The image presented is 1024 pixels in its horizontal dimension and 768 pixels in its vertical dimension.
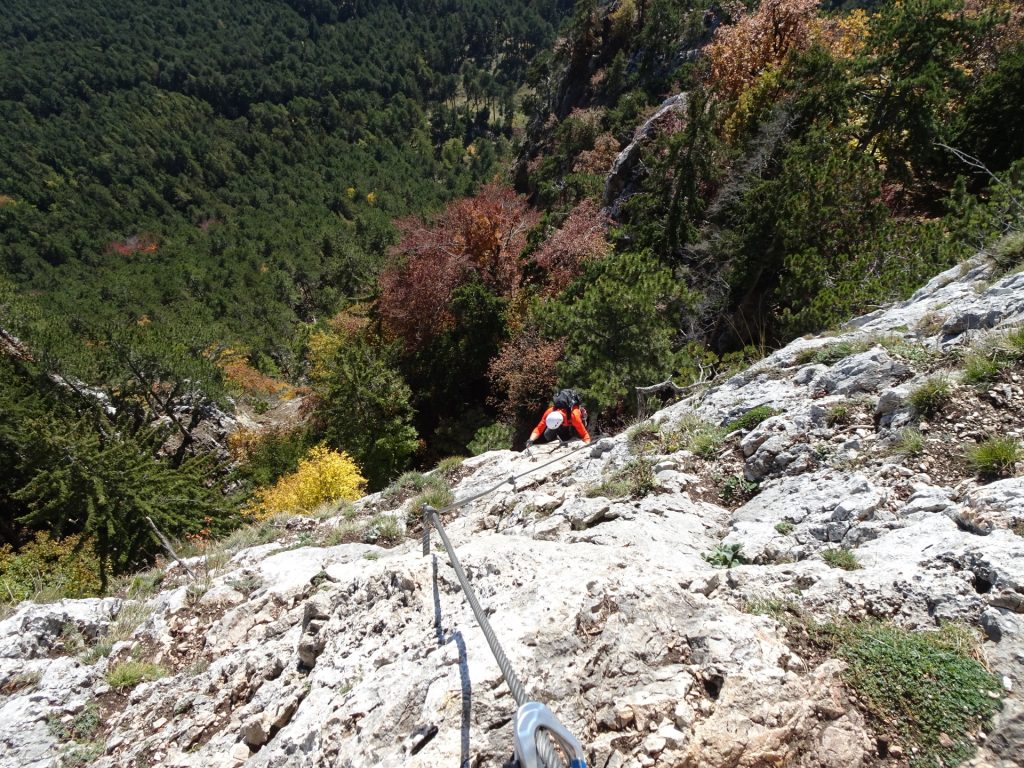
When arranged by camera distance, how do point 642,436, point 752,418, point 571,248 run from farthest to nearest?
point 571,248
point 642,436
point 752,418

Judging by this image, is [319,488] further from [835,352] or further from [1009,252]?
[1009,252]

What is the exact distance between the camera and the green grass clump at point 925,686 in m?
2.40

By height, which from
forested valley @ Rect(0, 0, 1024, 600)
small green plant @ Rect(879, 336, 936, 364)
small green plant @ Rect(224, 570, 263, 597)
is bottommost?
small green plant @ Rect(224, 570, 263, 597)

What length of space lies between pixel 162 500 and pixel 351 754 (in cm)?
1453

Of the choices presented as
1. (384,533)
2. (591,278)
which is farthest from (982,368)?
(591,278)

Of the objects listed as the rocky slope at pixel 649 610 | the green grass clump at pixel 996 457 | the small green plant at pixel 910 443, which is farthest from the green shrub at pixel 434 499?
the green grass clump at pixel 996 457

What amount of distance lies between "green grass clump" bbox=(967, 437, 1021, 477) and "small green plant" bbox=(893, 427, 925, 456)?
40 cm

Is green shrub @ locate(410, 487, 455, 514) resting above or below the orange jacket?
below

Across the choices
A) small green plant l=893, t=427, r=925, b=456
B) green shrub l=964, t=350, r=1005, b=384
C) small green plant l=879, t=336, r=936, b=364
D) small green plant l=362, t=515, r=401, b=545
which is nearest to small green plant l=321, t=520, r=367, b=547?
small green plant l=362, t=515, r=401, b=545

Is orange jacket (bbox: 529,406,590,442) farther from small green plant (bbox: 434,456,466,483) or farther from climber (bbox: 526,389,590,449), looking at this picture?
small green plant (bbox: 434,456,466,483)

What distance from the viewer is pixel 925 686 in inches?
99.9

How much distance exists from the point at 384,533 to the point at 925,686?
22.5 feet

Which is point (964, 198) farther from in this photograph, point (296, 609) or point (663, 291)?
point (296, 609)

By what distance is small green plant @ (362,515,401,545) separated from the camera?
7864 millimetres
